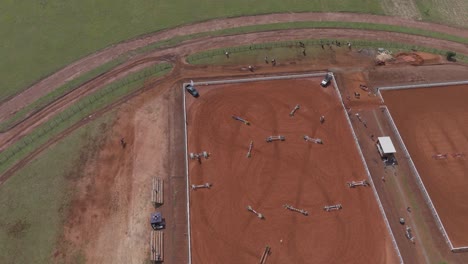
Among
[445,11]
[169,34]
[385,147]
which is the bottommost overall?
[385,147]

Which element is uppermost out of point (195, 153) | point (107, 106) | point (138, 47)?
point (138, 47)

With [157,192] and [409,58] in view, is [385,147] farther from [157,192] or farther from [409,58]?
[157,192]

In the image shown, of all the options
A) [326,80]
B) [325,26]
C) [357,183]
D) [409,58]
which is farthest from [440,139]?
[325,26]

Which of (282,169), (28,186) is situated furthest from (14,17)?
(282,169)

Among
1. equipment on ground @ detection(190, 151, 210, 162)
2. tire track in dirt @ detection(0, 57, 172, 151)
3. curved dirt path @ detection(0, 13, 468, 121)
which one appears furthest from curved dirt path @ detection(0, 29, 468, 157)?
equipment on ground @ detection(190, 151, 210, 162)

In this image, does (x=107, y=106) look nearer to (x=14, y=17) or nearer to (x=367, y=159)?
(x=14, y=17)

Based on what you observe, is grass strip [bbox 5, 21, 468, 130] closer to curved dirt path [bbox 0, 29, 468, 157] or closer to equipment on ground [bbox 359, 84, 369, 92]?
curved dirt path [bbox 0, 29, 468, 157]
